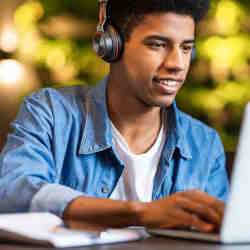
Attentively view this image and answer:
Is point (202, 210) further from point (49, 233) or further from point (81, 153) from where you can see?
point (81, 153)

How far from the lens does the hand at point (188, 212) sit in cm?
84

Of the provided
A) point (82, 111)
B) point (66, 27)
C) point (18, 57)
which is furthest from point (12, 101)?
point (82, 111)

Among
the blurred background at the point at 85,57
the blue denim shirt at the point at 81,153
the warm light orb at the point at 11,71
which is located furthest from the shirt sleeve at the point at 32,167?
the warm light orb at the point at 11,71

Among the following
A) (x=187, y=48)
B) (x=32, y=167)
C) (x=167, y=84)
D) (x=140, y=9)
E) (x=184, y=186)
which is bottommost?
(x=184, y=186)

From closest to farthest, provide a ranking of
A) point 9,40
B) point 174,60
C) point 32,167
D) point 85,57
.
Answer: point 32,167, point 174,60, point 85,57, point 9,40

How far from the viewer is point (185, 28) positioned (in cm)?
148

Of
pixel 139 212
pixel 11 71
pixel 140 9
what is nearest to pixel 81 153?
pixel 140 9

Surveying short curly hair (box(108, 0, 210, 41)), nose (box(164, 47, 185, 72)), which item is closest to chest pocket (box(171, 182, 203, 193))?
nose (box(164, 47, 185, 72))

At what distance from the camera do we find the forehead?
146 centimetres

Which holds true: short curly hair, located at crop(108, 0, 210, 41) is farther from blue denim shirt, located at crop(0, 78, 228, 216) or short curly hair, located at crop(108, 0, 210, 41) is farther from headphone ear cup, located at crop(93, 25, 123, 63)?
blue denim shirt, located at crop(0, 78, 228, 216)

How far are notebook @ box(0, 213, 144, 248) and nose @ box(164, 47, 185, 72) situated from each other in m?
0.66

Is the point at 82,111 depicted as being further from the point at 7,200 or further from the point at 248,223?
the point at 248,223

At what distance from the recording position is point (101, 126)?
A: 151 centimetres

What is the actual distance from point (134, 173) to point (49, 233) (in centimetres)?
71
